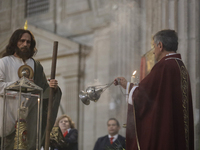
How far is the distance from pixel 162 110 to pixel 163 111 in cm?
1

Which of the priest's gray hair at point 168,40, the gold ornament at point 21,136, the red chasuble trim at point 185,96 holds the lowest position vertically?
the gold ornament at point 21,136

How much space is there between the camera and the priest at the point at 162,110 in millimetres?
3836

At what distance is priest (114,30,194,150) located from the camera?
3836mm

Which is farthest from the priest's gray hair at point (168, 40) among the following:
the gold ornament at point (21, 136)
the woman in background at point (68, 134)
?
the woman in background at point (68, 134)

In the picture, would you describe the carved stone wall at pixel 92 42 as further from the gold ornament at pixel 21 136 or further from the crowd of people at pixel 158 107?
the gold ornament at pixel 21 136

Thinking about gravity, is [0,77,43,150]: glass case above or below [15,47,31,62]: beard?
below

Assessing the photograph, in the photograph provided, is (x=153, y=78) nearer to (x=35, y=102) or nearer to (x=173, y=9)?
(x=35, y=102)

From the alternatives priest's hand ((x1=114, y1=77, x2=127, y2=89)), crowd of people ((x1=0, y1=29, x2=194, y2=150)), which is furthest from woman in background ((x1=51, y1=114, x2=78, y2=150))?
priest's hand ((x1=114, y1=77, x2=127, y2=89))

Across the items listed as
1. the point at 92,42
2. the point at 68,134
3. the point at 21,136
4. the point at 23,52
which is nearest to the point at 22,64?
the point at 23,52

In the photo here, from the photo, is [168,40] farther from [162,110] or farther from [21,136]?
[21,136]

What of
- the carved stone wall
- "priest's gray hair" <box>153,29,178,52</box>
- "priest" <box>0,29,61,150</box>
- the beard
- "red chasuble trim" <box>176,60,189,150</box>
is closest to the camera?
"red chasuble trim" <box>176,60,189,150</box>

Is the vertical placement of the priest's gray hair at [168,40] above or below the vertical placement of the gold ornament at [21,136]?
above

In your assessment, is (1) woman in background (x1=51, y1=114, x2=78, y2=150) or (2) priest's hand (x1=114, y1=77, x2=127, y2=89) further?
(1) woman in background (x1=51, y1=114, x2=78, y2=150)

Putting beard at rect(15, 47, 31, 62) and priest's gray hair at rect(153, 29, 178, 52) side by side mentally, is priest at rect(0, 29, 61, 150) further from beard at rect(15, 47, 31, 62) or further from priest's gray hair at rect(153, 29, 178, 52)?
priest's gray hair at rect(153, 29, 178, 52)
